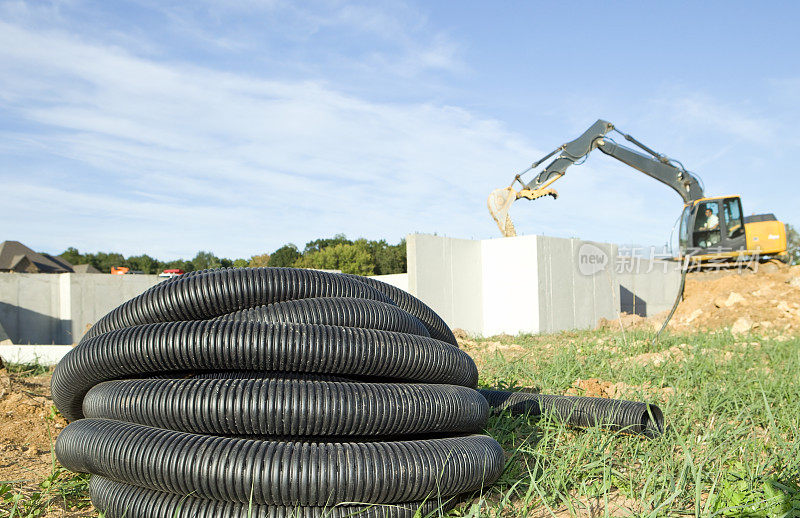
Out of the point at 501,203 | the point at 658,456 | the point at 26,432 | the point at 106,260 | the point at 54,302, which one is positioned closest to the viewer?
the point at 658,456

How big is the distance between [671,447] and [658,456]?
0.14 metres

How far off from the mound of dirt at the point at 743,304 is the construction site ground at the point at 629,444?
3.09 metres

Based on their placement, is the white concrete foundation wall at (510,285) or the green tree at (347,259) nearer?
the white concrete foundation wall at (510,285)

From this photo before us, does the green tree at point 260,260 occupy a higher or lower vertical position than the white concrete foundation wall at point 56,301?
higher

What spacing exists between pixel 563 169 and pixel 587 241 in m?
5.66

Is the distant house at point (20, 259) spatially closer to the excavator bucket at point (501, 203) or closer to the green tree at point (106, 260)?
the green tree at point (106, 260)

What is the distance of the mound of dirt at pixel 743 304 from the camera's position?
31.0 feet

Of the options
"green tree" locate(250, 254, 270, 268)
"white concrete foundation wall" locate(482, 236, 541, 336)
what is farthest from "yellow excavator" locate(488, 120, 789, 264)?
"green tree" locate(250, 254, 270, 268)

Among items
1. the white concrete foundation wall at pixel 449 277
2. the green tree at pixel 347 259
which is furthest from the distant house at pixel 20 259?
the white concrete foundation wall at pixel 449 277

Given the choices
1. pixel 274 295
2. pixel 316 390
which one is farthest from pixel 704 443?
pixel 274 295

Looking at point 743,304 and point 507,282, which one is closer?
point 743,304

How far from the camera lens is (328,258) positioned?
4216 cm

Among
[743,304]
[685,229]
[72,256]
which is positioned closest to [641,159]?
[685,229]

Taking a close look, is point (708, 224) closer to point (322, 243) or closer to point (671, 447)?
point (671, 447)
